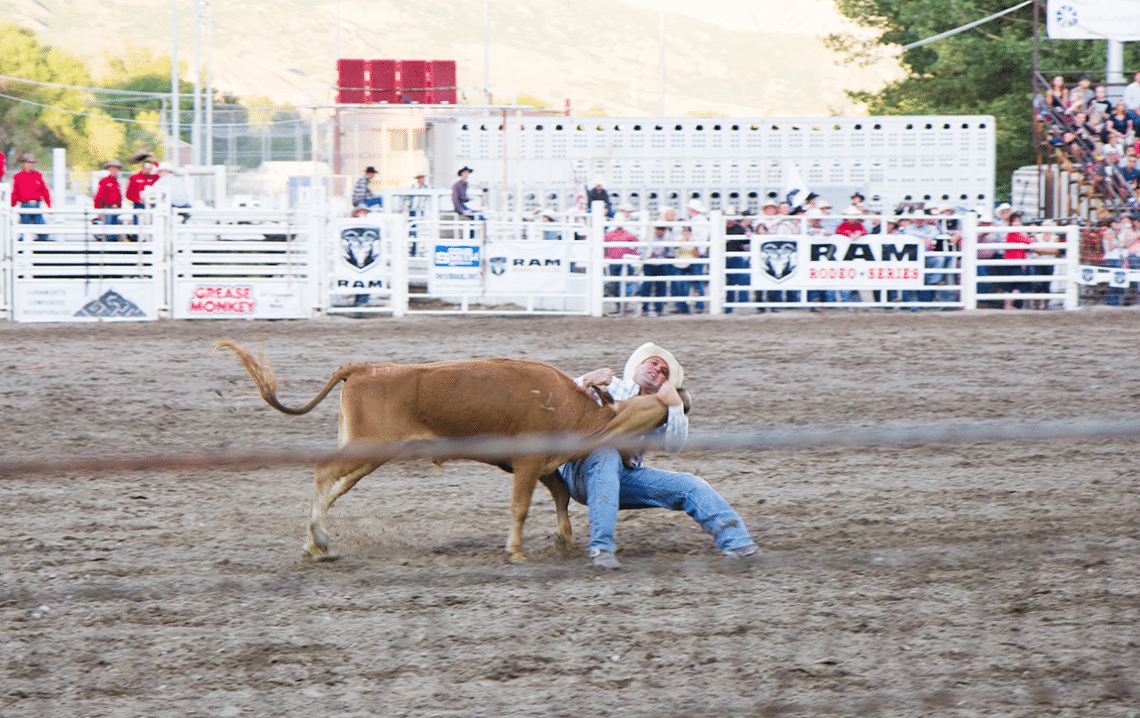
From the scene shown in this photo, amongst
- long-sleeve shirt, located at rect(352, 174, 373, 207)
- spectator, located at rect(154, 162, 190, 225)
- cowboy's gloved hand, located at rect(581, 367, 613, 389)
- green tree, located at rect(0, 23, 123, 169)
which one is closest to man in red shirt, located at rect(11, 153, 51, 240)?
spectator, located at rect(154, 162, 190, 225)

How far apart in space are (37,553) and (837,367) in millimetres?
7925

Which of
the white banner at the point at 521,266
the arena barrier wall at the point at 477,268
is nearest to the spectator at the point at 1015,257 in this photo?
the arena barrier wall at the point at 477,268

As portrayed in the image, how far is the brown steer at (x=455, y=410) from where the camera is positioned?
17.3 ft

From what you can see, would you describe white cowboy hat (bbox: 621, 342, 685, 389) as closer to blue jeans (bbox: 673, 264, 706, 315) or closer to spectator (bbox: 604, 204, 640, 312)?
spectator (bbox: 604, 204, 640, 312)

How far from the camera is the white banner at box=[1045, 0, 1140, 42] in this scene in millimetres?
21391

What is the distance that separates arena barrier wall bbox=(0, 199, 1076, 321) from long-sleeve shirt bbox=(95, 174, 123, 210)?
0.27 metres

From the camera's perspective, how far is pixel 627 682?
4023 millimetres

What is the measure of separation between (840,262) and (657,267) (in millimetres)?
2459

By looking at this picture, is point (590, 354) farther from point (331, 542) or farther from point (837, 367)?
point (331, 542)

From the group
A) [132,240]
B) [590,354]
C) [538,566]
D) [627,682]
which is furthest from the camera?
[132,240]

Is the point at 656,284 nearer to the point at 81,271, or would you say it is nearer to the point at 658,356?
the point at 81,271

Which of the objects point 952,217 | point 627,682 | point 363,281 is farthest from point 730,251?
point 627,682

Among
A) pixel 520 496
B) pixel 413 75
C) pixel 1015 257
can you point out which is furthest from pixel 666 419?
pixel 413 75

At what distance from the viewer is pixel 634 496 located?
5543 millimetres
